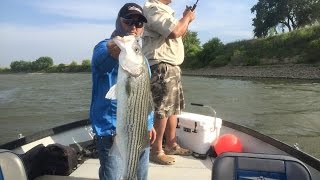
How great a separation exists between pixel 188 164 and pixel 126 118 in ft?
10.2

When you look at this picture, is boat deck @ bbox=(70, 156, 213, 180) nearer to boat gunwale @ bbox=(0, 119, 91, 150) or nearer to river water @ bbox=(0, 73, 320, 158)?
boat gunwale @ bbox=(0, 119, 91, 150)

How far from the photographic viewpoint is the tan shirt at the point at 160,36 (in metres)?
4.71

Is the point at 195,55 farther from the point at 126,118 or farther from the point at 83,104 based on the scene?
the point at 126,118

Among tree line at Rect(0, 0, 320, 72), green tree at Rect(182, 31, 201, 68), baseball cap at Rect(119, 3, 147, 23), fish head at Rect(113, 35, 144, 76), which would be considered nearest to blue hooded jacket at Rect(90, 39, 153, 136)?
baseball cap at Rect(119, 3, 147, 23)

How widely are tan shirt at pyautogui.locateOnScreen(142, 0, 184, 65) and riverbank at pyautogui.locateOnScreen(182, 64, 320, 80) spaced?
40.9m

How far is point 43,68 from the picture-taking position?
122125mm

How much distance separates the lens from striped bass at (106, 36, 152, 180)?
2430 mm

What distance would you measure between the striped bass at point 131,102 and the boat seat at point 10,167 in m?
0.89

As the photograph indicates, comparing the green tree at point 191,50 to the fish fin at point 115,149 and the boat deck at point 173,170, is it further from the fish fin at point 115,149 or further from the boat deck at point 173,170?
the fish fin at point 115,149

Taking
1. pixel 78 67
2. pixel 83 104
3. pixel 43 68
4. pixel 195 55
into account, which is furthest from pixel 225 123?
pixel 43 68

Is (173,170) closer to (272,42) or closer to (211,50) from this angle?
(272,42)

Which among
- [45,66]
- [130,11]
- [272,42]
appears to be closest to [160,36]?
[130,11]

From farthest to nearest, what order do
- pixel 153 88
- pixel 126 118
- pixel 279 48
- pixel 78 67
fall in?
pixel 78 67, pixel 279 48, pixel 153 88, pixel 126 118

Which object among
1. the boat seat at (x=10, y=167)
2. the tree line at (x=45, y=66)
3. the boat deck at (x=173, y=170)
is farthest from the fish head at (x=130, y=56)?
the tree line at (x=45, y=66)
